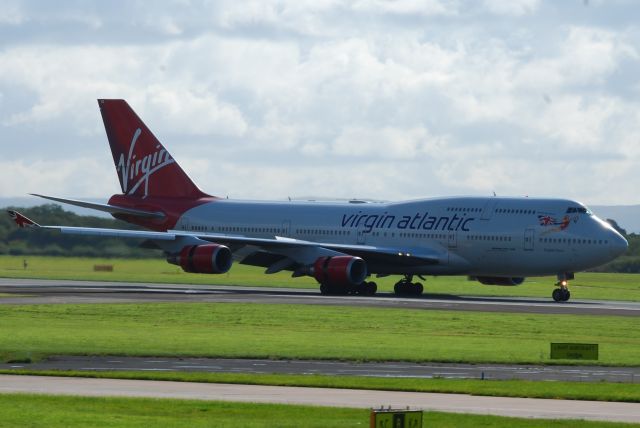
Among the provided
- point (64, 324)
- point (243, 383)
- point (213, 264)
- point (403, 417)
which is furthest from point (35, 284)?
point (403, 417)

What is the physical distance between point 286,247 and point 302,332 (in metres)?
26.6

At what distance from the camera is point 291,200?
266 feet

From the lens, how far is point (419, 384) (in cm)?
2992

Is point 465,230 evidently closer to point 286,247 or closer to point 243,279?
point 286,247

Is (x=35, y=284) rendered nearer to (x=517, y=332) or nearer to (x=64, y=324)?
(x=64, y=324)

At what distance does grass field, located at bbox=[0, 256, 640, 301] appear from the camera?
→ 83312 mm

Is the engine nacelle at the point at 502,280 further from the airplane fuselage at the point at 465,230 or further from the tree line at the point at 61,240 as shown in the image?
the tree line at the point at 61,240

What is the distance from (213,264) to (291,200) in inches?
461

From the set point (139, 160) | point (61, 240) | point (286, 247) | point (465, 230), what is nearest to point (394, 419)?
point (465, 230)

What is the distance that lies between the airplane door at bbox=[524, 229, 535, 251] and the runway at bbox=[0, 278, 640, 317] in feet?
8.92

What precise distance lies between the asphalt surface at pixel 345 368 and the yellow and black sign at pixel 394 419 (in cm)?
1388

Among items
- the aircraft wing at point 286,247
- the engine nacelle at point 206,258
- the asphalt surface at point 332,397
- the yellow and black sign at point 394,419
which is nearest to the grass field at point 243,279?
the aircraft wing at point 286,247

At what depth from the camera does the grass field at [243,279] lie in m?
83.3

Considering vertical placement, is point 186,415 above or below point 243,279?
below
